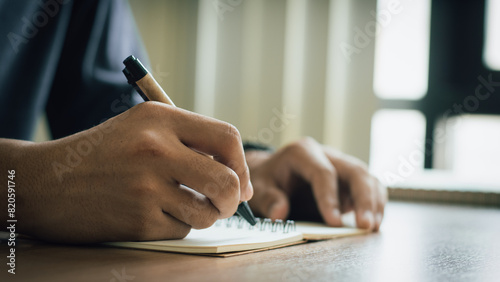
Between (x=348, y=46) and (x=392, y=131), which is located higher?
(x=348, y=46)

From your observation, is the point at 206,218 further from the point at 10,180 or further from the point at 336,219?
the point at 336,219

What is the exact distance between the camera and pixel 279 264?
38 centimetres

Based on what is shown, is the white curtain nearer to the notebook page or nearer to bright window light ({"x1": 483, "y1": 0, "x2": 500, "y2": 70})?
bright window light ({"x1": 483, "y1": 0, "x2": 500, "y2": 70})

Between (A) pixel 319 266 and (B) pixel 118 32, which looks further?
(B) pixel 118 32

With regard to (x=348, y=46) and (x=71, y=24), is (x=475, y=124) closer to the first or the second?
(x=348, y=46)

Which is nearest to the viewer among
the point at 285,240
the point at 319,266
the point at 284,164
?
the point at 319,266

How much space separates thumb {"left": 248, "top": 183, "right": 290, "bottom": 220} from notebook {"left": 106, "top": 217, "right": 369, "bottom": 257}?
12cm

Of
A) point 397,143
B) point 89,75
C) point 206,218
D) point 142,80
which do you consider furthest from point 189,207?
point 397,143

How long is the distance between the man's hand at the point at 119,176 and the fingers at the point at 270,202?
31 cm

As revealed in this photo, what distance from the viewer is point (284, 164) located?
0.82 m

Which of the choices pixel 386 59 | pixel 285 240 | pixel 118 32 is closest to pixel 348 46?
pixel 386 59

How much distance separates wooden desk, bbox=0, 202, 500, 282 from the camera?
325 mm

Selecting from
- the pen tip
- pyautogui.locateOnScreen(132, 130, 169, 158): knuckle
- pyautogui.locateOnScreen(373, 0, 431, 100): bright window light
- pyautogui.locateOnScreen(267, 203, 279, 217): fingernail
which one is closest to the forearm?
pyautogui.locateOnScreen(132, 130, 169, 158): knuckle

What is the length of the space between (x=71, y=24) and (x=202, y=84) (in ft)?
4.67
